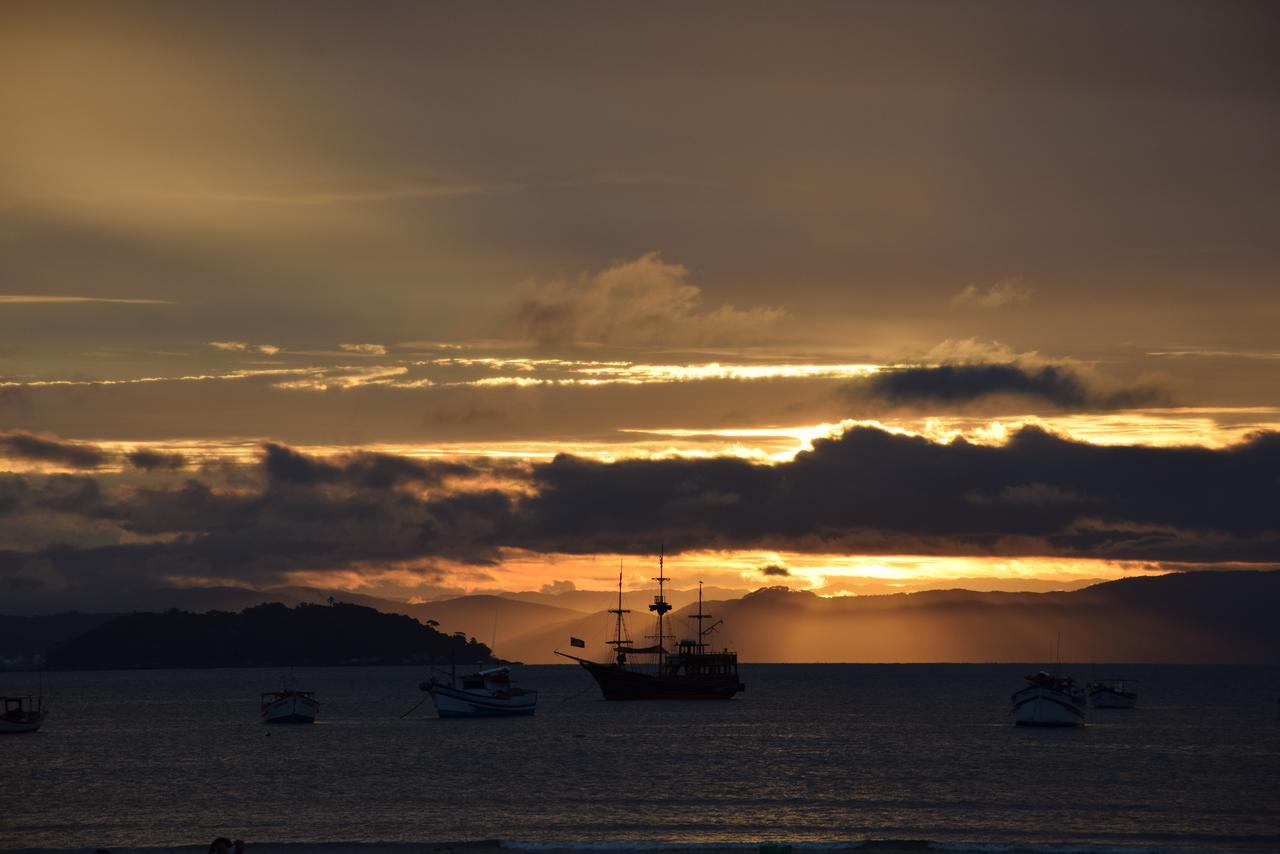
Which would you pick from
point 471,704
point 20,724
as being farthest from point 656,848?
point 20,724

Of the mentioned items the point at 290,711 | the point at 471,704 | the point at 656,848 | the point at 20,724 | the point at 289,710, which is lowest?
the point at 656,848

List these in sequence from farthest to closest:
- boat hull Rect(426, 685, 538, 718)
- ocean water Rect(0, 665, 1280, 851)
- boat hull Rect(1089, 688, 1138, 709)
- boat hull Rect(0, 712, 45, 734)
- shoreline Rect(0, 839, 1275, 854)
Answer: boat hull Rect(1089, 688, 1138, 709) < boat hull Rect(426, 685, 538, 718) < boat hull Rect(0, 712, 45, 734) < ocean water Rect(0, 665, 1280, 851) < shoreline Rect(0, 839, 1275, 854)

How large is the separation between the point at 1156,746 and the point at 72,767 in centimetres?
9500

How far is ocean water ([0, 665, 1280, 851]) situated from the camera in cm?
7294

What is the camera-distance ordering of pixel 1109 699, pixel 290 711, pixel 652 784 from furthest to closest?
pixel 1109 699 < pixel 290 711 < pixel 652 784

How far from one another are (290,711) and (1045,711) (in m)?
85.8

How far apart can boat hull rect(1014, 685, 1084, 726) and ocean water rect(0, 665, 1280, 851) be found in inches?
91.2

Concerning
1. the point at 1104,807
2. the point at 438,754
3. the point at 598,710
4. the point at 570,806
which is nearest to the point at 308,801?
the point at 570,806

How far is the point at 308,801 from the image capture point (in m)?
86.6

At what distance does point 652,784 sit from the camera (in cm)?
9462

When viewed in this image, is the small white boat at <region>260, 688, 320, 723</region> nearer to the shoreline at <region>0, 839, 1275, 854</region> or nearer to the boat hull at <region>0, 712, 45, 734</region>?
the boat hull at <region>0, 712, 45, 734</region>

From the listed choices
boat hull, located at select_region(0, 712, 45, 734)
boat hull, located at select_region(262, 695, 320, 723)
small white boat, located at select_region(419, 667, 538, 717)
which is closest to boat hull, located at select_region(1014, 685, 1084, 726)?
small white boat, located at select_region(419, 667, 538, 717)

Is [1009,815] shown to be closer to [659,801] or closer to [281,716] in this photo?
[659,801]

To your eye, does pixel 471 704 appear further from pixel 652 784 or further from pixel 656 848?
pixel 656 848
